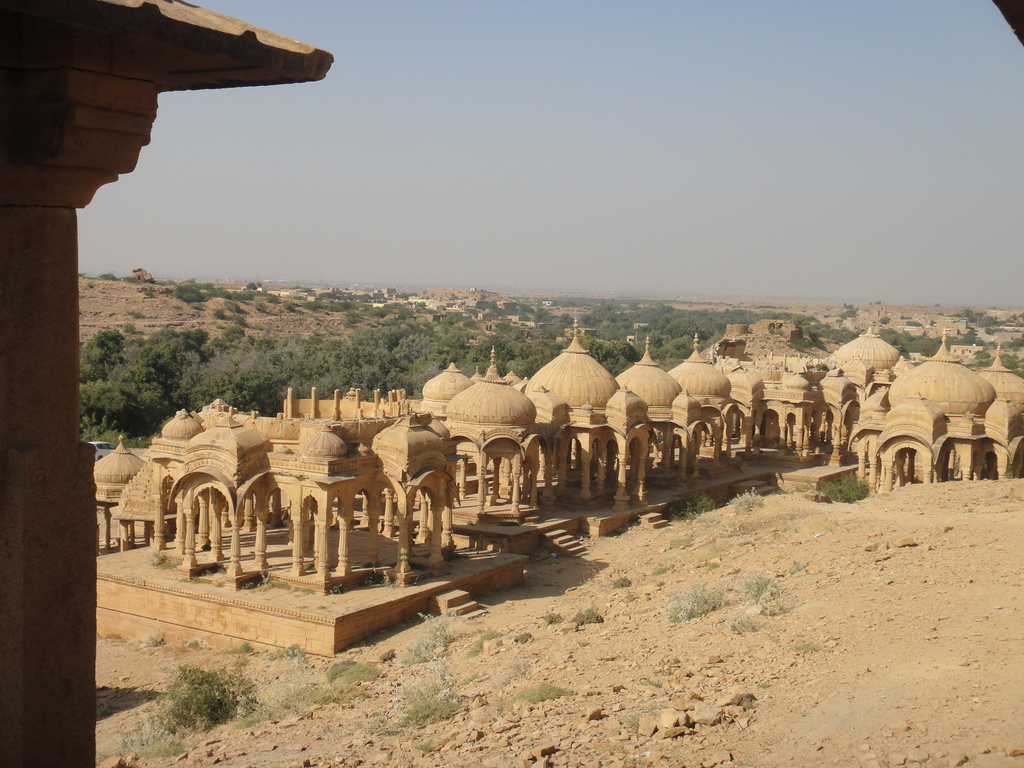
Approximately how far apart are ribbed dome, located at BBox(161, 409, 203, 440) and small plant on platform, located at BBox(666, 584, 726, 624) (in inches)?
348

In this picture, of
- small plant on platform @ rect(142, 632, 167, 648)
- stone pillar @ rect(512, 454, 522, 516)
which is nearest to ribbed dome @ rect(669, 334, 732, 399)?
stone pillar @ rect(512, 454, 522, 516)

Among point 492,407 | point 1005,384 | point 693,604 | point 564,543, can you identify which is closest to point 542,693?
point 693,604

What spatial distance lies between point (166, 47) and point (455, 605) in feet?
40.8

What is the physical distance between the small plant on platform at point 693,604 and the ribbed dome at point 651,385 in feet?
40.9

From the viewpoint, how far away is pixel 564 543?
19.5 m

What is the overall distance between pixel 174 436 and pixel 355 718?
27.2ft

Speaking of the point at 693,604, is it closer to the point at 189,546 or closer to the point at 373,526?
the point at 373,526

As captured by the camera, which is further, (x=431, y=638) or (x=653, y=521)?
(x=653, y=521)

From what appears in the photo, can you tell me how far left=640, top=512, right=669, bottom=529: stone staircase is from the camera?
21422 millimetres

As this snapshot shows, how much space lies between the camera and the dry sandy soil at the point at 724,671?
671cm

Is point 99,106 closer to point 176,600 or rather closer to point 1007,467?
point 176,600

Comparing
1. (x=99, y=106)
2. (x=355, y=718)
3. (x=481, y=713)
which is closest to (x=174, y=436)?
(x=355, y=718)

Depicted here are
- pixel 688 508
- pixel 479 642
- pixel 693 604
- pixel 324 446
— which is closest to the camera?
pixel 693 604

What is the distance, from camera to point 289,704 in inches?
412
